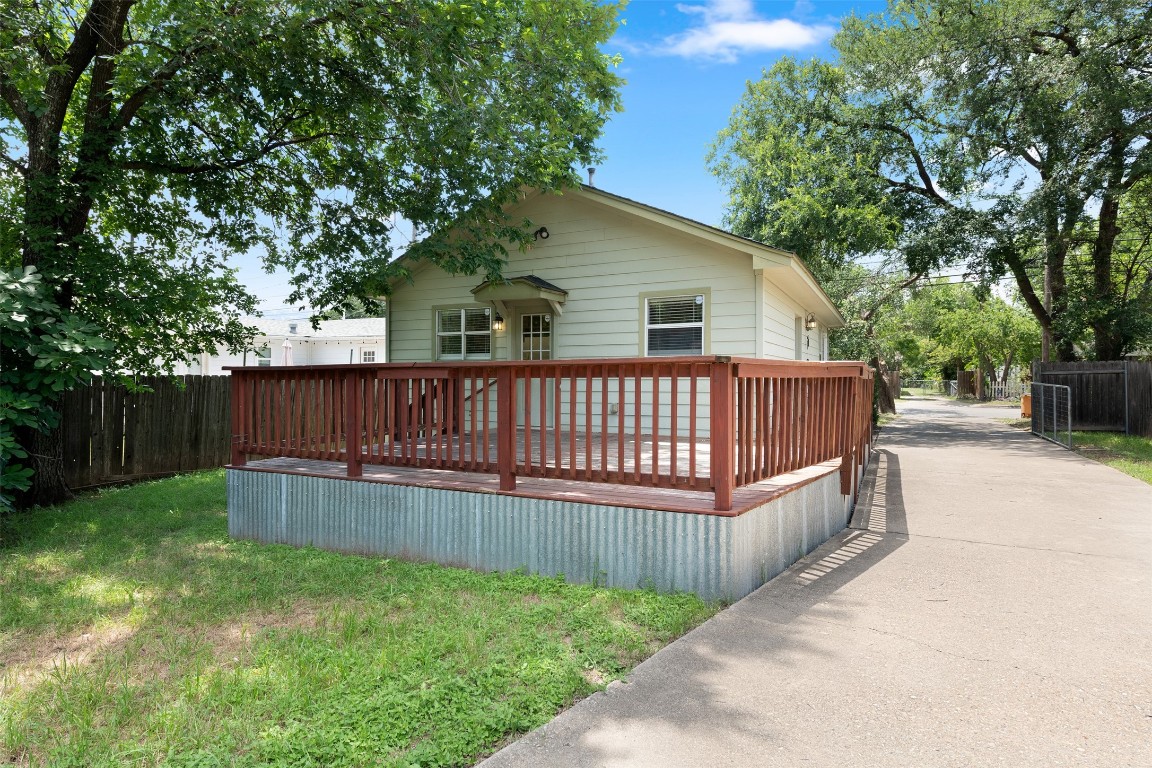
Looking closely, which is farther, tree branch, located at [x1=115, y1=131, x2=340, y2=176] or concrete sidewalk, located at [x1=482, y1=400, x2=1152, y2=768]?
tree branch, located at [x1=115, y1=131, x2=340, y2=176]

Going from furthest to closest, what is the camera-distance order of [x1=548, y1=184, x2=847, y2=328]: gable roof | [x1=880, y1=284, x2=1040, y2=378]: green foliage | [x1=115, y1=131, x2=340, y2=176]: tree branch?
[x1=880, y1=284, x2=1040, y2=378]: green foliage → [x1=548, y1=184, x2=847, y2=328]: gable roof → [x1=115, y1=131, x2=340, y2=176]: tree branch

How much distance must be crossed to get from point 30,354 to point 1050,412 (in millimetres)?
17685

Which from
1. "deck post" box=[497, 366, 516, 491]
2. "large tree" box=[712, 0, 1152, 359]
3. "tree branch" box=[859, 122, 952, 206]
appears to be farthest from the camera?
"tree branch" box=[859, 122, 952, 206]

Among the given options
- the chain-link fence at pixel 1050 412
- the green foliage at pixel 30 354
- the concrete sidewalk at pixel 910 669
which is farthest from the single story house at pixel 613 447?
the chain-link fence at pixel 1050 412

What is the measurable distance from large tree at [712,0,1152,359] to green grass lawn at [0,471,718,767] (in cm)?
1347

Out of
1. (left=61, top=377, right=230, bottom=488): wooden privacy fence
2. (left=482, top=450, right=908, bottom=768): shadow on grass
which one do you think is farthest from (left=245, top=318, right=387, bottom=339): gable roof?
(left=482, top=450, right=908, bottom=768): shadow on grass

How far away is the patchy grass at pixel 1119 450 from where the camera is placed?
870 cm

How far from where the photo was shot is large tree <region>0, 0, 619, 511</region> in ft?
20.8

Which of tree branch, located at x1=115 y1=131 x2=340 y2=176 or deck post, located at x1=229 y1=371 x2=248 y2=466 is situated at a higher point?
tree branch, located at x1=115 y1=131 x2=340 y2=176

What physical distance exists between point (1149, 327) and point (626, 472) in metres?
16.7

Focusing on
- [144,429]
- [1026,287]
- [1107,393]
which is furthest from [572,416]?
[1026,287]

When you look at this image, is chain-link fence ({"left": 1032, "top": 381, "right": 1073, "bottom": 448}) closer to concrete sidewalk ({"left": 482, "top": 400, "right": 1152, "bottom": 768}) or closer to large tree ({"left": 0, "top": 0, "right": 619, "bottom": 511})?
concrete sidewalk ({"left": 482, "top": 400, "right": 1152, "bottom": 768})

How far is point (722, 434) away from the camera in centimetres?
363

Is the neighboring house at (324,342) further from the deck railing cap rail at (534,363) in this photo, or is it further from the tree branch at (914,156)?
the deck railing cap rail at (534,363)
